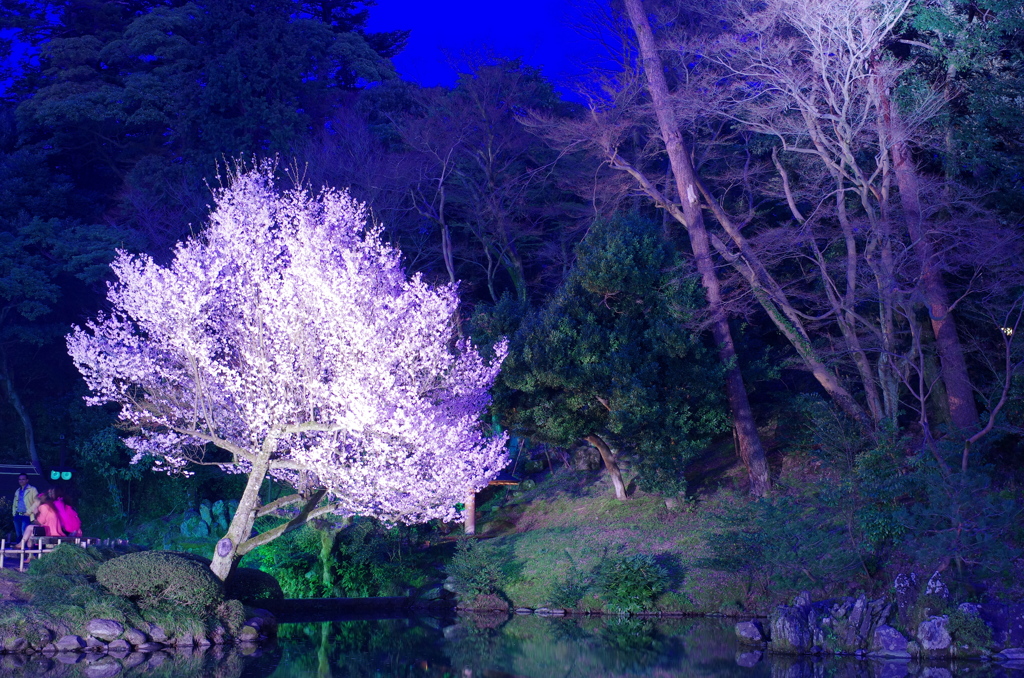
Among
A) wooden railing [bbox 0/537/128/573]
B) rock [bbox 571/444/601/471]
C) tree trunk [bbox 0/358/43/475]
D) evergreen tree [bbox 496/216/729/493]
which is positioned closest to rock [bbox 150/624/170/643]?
wooden railing [bbox 0/537/128/573]

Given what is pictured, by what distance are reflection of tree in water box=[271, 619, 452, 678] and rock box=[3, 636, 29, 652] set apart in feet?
11.6

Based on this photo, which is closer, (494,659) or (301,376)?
(494,659)

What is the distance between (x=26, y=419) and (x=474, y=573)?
14625 millimetres

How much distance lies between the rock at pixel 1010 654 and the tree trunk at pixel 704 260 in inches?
312

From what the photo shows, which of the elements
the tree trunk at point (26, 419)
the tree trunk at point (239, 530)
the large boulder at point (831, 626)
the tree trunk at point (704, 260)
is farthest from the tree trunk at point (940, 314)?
the tree trunk at point (26, 419)

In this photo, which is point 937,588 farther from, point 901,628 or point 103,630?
point 103,630

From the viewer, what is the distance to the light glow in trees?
13.3 meters

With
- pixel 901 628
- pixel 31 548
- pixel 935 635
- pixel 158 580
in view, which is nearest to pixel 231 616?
pixel 158 580

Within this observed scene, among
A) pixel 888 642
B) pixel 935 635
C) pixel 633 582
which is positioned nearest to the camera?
pixel 935 635

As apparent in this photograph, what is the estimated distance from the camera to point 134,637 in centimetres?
1245

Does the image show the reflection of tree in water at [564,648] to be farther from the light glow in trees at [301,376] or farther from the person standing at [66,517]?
the person standing at [66,517]

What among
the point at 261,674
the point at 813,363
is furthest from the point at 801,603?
the point at 261,674

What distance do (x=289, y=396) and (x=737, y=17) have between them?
14626 mm

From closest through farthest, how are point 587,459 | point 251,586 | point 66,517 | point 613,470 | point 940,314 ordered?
point 251,586 → point 66,517 → point 940,314 → point 613,470 → point 587,459
